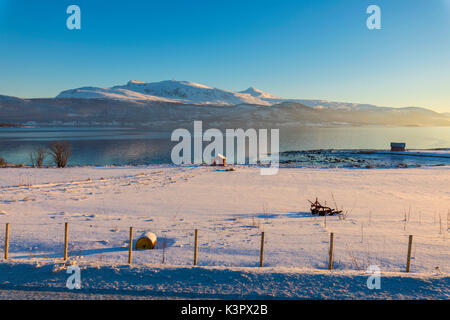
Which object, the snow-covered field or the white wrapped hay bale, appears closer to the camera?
the snow-covered field

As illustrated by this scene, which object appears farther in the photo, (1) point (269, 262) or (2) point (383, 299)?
(1) point (269, 262)

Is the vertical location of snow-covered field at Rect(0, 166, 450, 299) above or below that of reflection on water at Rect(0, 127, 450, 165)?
below

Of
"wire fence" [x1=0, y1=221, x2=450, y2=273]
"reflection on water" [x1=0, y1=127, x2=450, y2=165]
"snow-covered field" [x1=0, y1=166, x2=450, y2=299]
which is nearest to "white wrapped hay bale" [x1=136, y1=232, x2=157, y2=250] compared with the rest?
"wire fence" [x1=0, y1=221, x2=450, y2=273]

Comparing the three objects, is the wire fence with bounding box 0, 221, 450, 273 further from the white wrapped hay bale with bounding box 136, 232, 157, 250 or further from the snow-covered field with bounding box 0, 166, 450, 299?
the white wrapped hay bale with bounding box 136, 232, 157, 250

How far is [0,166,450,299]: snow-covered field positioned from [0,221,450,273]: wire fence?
0.11 feet

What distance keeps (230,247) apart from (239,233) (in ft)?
5.01

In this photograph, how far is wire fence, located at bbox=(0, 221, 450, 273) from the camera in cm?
786

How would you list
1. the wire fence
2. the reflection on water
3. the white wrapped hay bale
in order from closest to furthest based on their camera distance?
the wire fence, the white wrapped hay bale, the reflection on water

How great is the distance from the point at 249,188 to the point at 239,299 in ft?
55.7

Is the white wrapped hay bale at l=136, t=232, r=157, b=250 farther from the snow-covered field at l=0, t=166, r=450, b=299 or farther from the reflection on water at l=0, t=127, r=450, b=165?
the reflection on water at l=0, t=127, r=450, b=165

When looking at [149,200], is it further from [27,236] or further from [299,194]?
[299,194]

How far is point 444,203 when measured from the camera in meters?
16.6

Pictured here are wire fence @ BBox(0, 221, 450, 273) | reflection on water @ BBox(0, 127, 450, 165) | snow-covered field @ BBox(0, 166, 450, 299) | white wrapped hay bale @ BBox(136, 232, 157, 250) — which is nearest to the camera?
snow-covered field @ BBox(0, 166, 450, 299)
